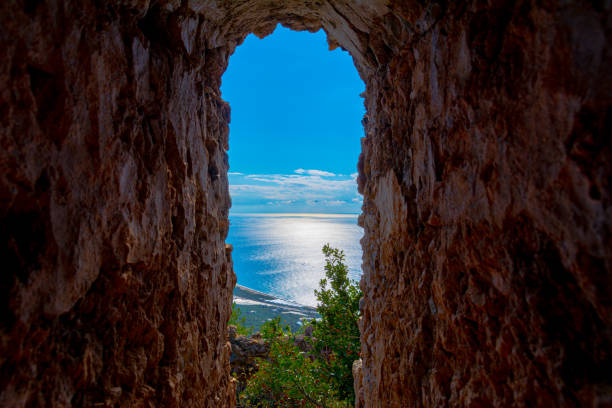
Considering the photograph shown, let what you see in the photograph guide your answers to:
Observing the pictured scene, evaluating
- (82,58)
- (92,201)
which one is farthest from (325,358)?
(82,58)

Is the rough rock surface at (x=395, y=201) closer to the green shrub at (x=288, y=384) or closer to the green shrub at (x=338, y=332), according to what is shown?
the green shrub at (x=338, y=332)

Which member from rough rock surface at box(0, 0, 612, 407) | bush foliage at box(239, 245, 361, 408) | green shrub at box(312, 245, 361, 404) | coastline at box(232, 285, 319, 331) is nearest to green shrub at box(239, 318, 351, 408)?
bush foliage at box(239, 245, 361, 408)

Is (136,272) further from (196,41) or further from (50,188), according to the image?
(196,41)

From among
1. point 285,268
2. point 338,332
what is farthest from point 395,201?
point 285,268

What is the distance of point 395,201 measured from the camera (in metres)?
4.41

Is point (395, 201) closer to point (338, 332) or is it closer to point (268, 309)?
point (338, 332)

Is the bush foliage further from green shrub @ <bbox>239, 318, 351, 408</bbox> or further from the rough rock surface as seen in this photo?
the rough rock surface

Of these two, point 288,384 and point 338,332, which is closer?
point 288,384

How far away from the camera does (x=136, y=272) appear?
3014 millimetres

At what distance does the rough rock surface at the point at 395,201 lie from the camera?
1.77 m

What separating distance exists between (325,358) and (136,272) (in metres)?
9.60

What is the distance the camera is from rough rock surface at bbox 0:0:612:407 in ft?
5.81

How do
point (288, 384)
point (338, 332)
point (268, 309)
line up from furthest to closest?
point (268, 309)
point (338, 332)
point (288, 384)

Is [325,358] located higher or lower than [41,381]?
lower
